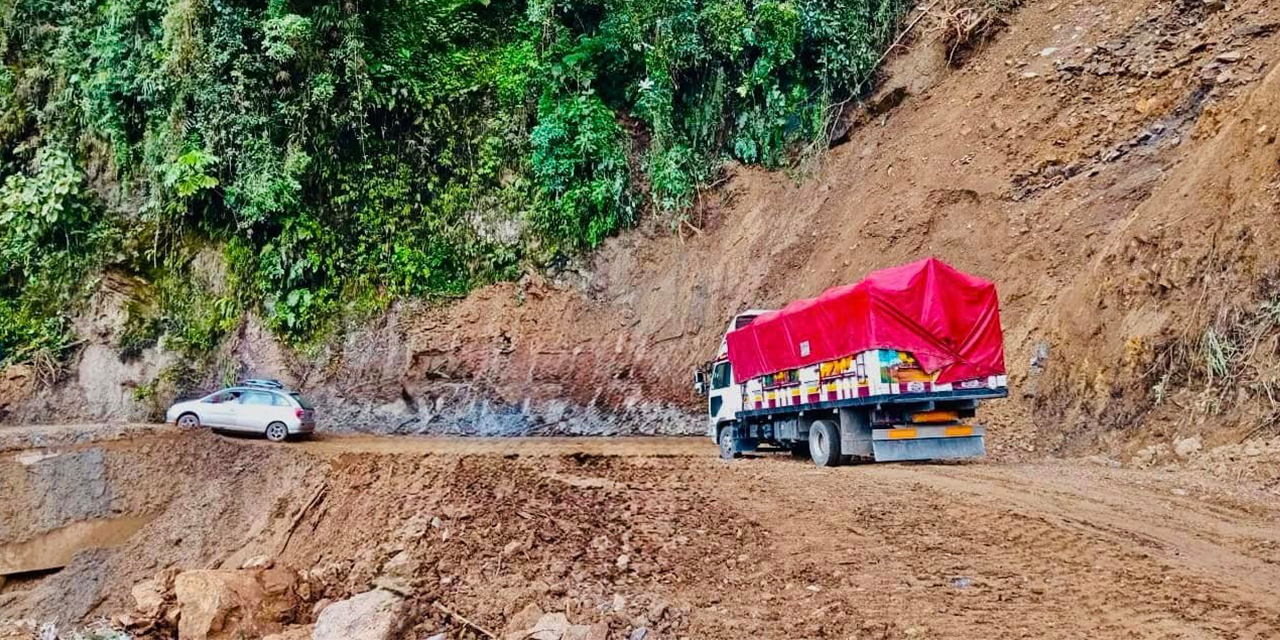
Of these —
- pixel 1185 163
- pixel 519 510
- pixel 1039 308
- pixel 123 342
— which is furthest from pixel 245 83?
pixel 1185 163

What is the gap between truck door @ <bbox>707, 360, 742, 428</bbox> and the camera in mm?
15594

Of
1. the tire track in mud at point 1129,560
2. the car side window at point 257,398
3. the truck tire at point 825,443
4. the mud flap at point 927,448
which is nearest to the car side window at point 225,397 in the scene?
the car side window at point 257,398

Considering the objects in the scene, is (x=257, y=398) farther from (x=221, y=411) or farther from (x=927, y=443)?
(x=927, y=443)

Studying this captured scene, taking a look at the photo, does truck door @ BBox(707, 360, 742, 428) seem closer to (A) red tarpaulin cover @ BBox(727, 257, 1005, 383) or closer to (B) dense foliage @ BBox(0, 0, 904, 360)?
(A) red tarpaulin cover @ BBox(727, 257, 1005, 383)

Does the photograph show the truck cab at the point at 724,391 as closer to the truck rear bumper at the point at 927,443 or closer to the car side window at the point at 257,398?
the truck rear bumper at the point at 927,443

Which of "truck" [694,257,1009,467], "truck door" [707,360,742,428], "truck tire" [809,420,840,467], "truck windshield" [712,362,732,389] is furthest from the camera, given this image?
"truck windshield" [712,362,732,389]

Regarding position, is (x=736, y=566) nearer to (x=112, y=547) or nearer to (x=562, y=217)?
(x=112, y=547)

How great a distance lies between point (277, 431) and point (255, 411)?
0.63m

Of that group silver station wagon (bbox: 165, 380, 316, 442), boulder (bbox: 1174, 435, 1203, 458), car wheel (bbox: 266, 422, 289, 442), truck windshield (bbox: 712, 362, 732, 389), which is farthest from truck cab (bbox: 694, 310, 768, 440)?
car wheel (bbox: 266, 422, 289, 442)

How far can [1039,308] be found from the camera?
15.5 meters

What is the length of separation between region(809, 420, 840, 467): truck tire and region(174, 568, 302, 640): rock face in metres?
7.68

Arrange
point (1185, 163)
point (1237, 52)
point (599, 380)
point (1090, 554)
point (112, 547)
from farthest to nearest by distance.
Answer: point (599, 380)
point (1237, 52)
point (1185, 163)
point (112, 547)
point (1090, 554)

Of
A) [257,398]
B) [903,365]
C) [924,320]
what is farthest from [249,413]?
[924,320]

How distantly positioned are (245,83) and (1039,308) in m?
19.8
